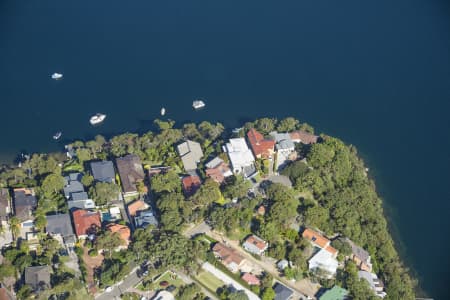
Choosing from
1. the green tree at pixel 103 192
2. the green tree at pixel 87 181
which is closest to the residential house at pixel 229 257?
the green tree at pixel 103 192

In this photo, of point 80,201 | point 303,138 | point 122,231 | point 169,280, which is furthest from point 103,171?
point 303,138

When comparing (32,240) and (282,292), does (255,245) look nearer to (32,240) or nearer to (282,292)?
(282,292)

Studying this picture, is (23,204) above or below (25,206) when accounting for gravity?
above

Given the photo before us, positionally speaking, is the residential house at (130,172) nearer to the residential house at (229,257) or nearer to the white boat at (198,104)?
the residential house at (229,257)

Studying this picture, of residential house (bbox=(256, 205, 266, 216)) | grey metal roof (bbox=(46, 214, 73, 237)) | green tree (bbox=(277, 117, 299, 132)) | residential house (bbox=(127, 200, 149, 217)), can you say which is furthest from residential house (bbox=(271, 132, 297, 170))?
grey metal roof (bbox=(46, 214, 73, 237))

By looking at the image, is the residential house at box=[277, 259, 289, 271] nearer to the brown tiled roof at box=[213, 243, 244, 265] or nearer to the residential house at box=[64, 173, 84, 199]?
the brown tiled roof at box=[213, 243, 244, 265]

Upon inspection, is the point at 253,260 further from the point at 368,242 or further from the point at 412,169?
the point at 412,169
